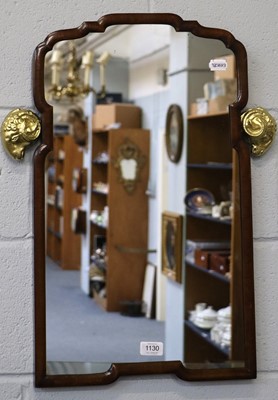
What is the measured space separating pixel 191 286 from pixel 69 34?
32.2 inches

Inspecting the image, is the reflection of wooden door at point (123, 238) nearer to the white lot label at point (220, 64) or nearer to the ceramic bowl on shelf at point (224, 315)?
the ceramic bowl on shelf at point (224, 315)

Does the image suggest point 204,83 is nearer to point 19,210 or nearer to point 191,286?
point 191,286

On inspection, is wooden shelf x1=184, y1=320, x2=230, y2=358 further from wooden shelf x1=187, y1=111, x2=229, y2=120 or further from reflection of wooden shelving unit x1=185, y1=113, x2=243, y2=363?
wooden shelf x1=187, y1=111, x2=229, y2=120

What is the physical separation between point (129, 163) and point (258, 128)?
65 centimetres

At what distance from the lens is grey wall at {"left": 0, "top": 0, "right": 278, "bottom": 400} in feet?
5.69

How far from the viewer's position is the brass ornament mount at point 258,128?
1.80 m

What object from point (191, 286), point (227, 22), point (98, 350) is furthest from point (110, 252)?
point (227, 22)

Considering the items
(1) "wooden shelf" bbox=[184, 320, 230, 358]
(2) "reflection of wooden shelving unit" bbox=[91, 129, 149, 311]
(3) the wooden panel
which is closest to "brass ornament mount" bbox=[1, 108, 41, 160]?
(3) the wooden panel

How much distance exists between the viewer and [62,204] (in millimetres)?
2010

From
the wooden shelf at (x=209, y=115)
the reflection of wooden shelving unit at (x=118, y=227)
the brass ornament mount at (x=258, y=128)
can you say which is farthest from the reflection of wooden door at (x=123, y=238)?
the brass ornament mount at (x=258, y=128)

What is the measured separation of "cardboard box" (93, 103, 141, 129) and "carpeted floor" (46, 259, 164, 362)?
457mm

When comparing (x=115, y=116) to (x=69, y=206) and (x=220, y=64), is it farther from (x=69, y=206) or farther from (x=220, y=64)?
(x=220, y=64)

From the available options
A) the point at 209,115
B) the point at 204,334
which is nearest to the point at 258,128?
the point at 209,115

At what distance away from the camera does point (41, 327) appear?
1747 millimetres
